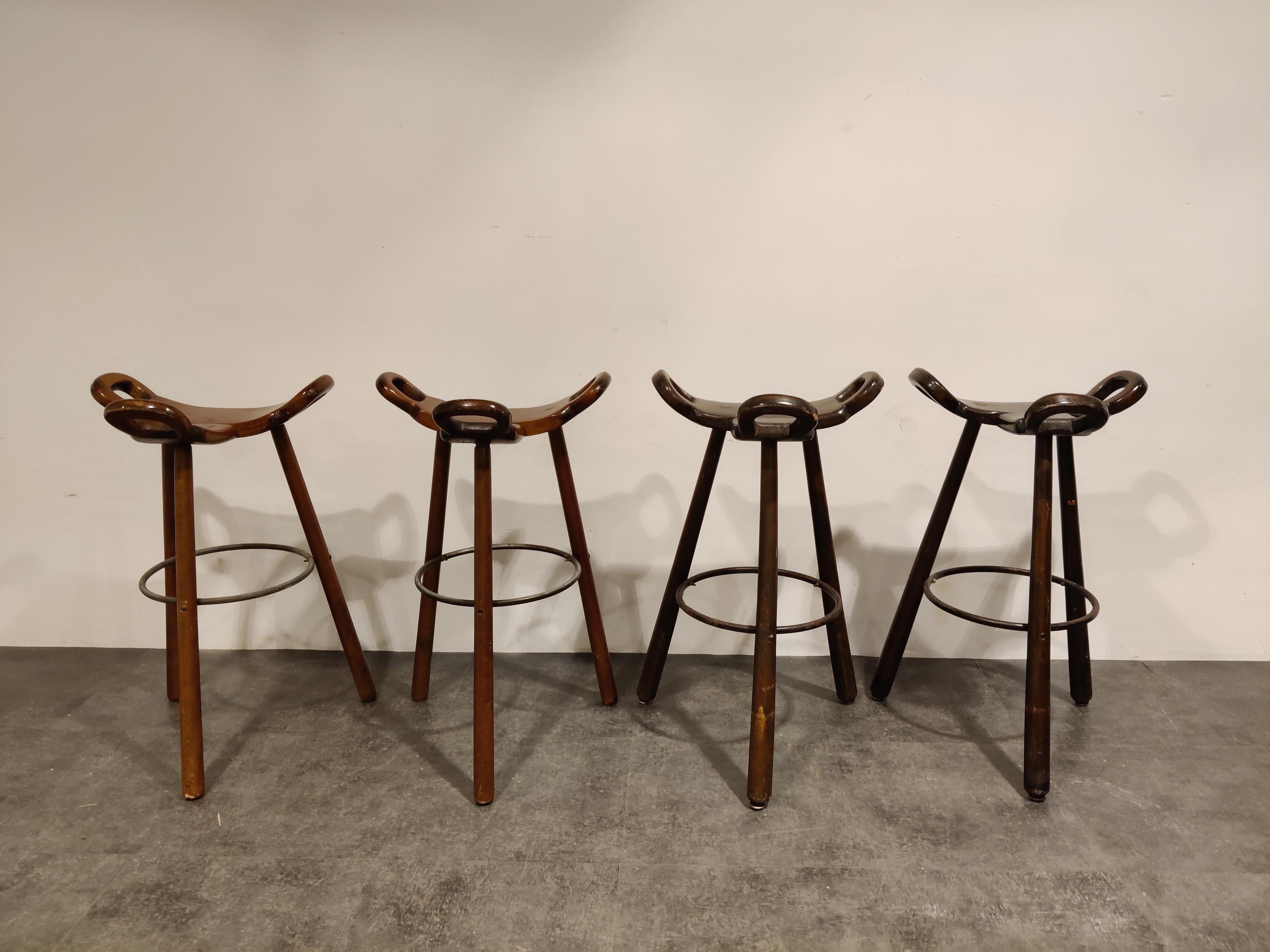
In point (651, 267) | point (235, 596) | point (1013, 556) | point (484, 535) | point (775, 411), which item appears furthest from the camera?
point (1013, 556)

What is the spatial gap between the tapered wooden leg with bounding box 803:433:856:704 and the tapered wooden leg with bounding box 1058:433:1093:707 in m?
0.67

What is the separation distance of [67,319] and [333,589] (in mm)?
1439

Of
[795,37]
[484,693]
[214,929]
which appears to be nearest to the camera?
[214,929]

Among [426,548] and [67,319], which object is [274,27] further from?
[426,548]

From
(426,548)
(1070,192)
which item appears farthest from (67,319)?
(1070,192)

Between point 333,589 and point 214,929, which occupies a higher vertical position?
point 333,589

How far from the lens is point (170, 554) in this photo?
257cm

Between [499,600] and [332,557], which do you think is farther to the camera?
[332,557]

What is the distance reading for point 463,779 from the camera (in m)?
2.22

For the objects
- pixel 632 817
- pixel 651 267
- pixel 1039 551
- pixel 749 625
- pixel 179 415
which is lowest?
pixel 632 817

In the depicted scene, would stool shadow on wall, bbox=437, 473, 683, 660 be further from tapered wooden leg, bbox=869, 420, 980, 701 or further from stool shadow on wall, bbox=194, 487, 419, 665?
tapered wooden leg, bbox=869, 420, 980, 701

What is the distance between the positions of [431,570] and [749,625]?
40.4 inches

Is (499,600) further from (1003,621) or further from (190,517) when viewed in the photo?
(1003,621)

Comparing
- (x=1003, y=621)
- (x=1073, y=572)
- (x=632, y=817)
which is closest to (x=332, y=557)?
(x=632, y=817)
